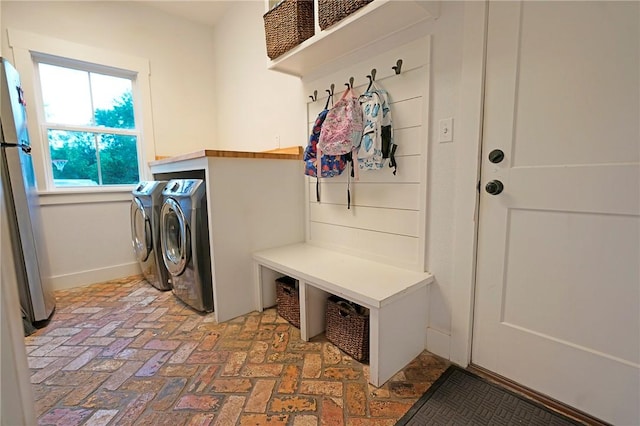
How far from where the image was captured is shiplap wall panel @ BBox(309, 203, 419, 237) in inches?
64.6

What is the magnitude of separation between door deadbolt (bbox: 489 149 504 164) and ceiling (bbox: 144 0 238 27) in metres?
2.82

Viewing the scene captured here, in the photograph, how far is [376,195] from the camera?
179 centimetres

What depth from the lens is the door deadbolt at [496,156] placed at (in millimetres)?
1271

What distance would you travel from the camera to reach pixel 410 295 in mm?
1448

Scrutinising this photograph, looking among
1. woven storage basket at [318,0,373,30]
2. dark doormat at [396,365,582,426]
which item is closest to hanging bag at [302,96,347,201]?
woven storage basket at [318,0,373,30]

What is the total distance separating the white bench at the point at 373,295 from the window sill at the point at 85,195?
5.51 ft

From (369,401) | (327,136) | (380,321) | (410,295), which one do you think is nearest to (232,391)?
(369,401)

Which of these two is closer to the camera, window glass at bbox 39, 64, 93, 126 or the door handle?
the door handle

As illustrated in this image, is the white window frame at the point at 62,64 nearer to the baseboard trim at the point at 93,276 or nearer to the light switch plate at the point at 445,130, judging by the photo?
the baseboard trim at the point at 93,276

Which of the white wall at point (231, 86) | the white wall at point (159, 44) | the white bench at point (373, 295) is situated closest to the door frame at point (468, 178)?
the white wall at point (231, 86)

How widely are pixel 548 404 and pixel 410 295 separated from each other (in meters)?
0.67

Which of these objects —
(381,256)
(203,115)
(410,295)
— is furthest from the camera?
(203,115)

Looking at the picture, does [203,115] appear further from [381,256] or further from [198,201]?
[381,256]

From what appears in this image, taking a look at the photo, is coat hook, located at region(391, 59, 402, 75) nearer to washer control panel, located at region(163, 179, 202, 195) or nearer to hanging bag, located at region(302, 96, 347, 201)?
hanging bag, located at region(302, 96, 347, 201)
